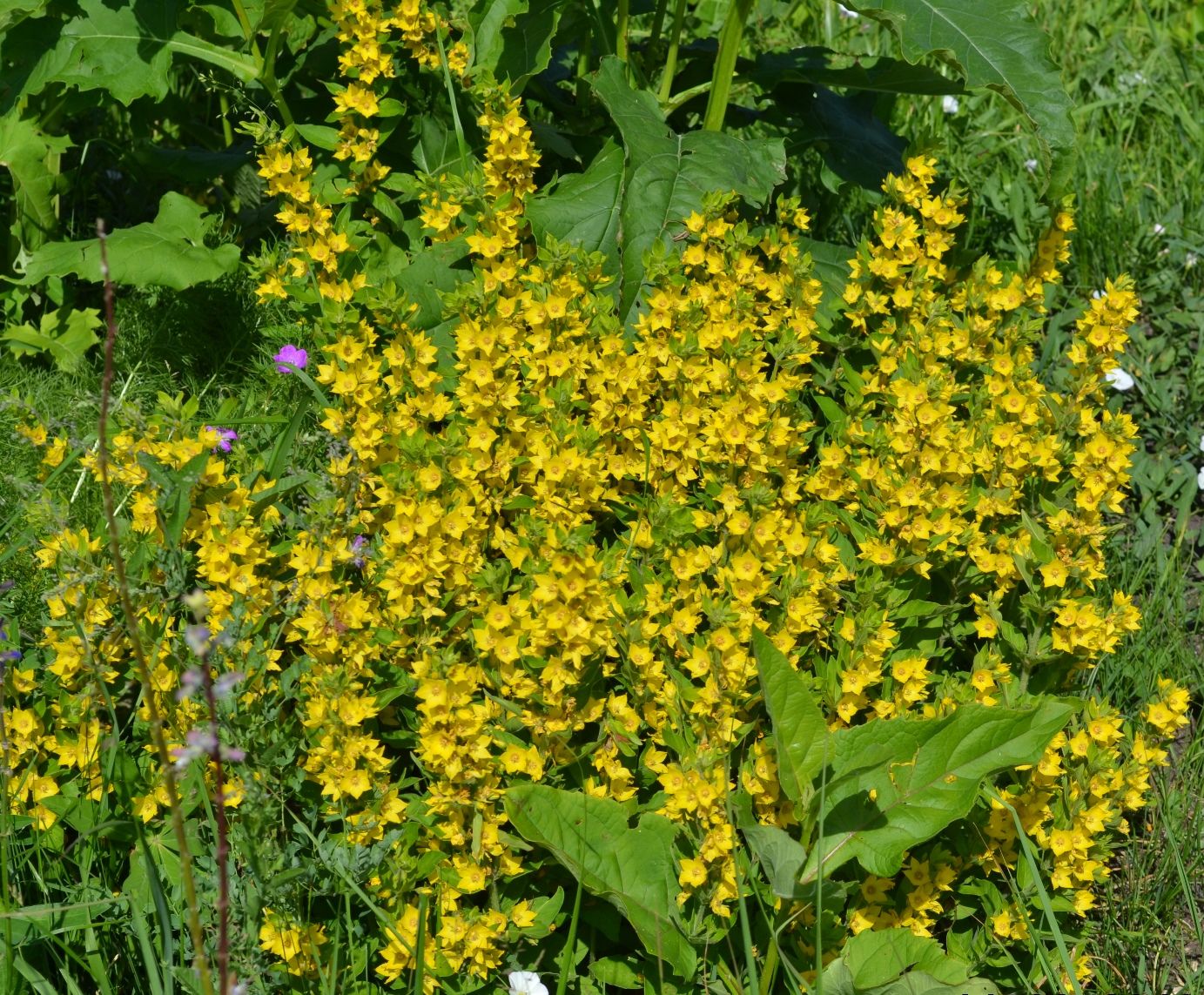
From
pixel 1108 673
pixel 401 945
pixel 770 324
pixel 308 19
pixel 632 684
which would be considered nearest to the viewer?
pixel 401 945

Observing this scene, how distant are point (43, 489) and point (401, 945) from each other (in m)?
1.06

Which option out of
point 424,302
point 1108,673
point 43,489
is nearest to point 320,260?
point 424,302

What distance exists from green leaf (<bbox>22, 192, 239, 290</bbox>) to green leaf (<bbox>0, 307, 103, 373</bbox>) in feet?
0.53

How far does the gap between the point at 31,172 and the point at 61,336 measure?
46 cm

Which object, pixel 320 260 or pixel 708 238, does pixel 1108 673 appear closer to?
pixel 708 238

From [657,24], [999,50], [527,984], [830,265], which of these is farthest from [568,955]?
[657,24]

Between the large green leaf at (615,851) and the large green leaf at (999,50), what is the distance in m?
1.82

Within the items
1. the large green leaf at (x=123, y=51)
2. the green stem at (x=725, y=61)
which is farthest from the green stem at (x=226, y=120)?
the green stem at (x=725, y=61)

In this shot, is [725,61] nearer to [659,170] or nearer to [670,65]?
[670,65]

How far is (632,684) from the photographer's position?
2.32 metres

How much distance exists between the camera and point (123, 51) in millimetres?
3533

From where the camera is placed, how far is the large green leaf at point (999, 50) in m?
3.18

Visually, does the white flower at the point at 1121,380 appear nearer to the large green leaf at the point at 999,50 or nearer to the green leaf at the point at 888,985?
the large green leaf at the point at 999,50

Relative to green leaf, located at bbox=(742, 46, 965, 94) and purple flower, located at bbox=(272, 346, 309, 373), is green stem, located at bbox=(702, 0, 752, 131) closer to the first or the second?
green leaf, located at bbox=(742, 46, 965, 94)
